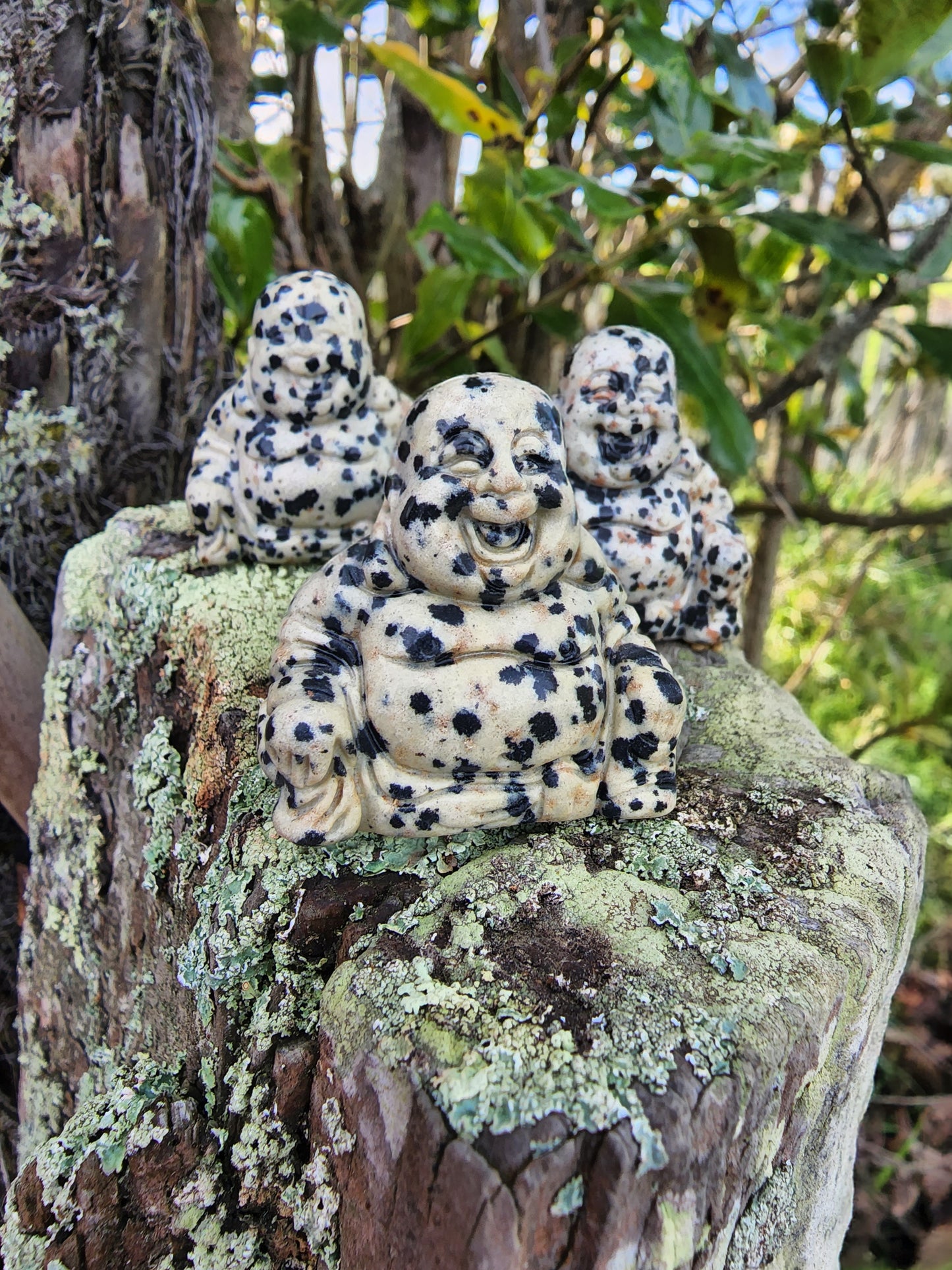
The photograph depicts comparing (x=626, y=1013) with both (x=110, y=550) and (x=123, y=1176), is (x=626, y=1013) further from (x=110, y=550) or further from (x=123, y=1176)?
(x=110, y=550)

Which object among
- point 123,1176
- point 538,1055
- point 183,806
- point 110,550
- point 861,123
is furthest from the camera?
point 110,550

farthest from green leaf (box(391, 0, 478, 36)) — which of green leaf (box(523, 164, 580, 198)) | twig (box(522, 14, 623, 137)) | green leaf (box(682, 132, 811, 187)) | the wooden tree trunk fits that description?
green leaf (box(682, 132, 811, 187))

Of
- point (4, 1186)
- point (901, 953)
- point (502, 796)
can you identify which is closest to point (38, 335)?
point (502, 796)

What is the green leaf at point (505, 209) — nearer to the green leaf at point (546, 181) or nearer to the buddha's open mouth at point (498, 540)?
the green leaf at point (546, 181)

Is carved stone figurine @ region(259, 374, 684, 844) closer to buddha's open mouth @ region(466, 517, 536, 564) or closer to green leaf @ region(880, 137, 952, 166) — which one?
buddha's open mouth @ region(466, 517, 536, 564)

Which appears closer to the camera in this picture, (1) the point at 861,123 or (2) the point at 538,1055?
(2) the point at 538,1055

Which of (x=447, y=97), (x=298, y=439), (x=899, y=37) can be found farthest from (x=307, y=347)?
(x=899, y=37)
